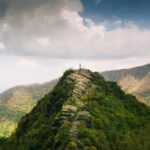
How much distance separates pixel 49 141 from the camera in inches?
7657

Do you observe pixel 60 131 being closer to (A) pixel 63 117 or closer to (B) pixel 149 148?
(A) pixel 63 117

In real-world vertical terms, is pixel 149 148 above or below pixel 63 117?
below

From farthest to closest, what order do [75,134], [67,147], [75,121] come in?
1. [75,121]
2. [75,134]
3. [67,147]

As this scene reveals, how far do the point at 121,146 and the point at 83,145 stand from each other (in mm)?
31204

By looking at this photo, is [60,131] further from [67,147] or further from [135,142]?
[135,142]

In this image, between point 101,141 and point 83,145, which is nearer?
point 83,145

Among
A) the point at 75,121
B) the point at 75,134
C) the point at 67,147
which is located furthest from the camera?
the point at 75,121

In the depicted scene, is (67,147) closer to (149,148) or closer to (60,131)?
(60,131)

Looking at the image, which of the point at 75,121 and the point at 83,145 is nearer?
the point at 83,145

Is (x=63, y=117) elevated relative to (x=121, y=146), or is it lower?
elevated

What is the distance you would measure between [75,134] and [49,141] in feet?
68.2

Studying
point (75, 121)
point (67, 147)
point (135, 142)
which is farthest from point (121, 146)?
point (67, 147)

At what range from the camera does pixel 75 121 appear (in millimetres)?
192500

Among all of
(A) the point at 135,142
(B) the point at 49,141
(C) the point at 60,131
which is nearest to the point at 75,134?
(C) the point at 60,131
